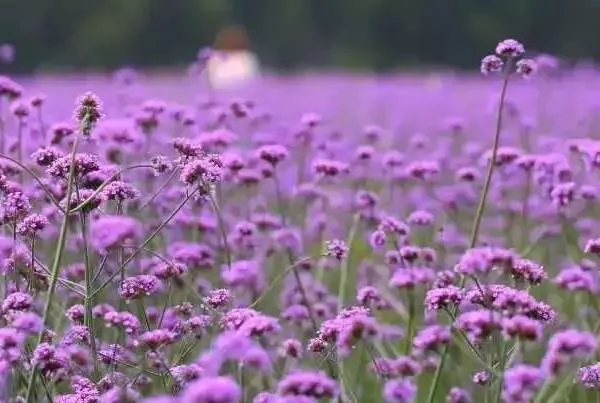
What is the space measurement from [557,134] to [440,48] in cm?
2392

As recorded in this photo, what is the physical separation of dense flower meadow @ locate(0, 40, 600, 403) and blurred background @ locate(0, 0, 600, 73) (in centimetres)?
2330

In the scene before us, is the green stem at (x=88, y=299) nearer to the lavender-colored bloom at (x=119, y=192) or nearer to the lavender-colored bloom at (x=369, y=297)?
the lavender-colored bloom at (x=119, y=192)

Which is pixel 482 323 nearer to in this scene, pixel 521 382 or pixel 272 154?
pixel 521 382

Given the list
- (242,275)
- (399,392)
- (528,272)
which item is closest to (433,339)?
(528,272)

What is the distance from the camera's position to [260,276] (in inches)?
108

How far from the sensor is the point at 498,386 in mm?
1736

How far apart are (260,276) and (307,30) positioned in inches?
1077

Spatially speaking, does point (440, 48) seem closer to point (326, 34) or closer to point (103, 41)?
point (326, 34)

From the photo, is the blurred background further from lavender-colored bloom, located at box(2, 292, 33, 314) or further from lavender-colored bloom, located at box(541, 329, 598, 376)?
lavender-colored bloom, located at box(541, 329, 598, 376)

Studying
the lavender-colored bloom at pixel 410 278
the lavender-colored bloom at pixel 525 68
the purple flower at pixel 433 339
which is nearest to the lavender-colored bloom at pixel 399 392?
the purple flower at pixel 433 339

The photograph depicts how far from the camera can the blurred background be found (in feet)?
90.5

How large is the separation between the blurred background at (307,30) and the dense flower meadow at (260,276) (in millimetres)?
23305

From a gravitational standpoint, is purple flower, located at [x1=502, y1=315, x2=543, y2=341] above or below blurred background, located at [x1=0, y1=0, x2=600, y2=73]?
above

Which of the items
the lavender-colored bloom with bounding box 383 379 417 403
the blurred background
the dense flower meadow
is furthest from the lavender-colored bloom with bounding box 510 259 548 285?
the blurred background
